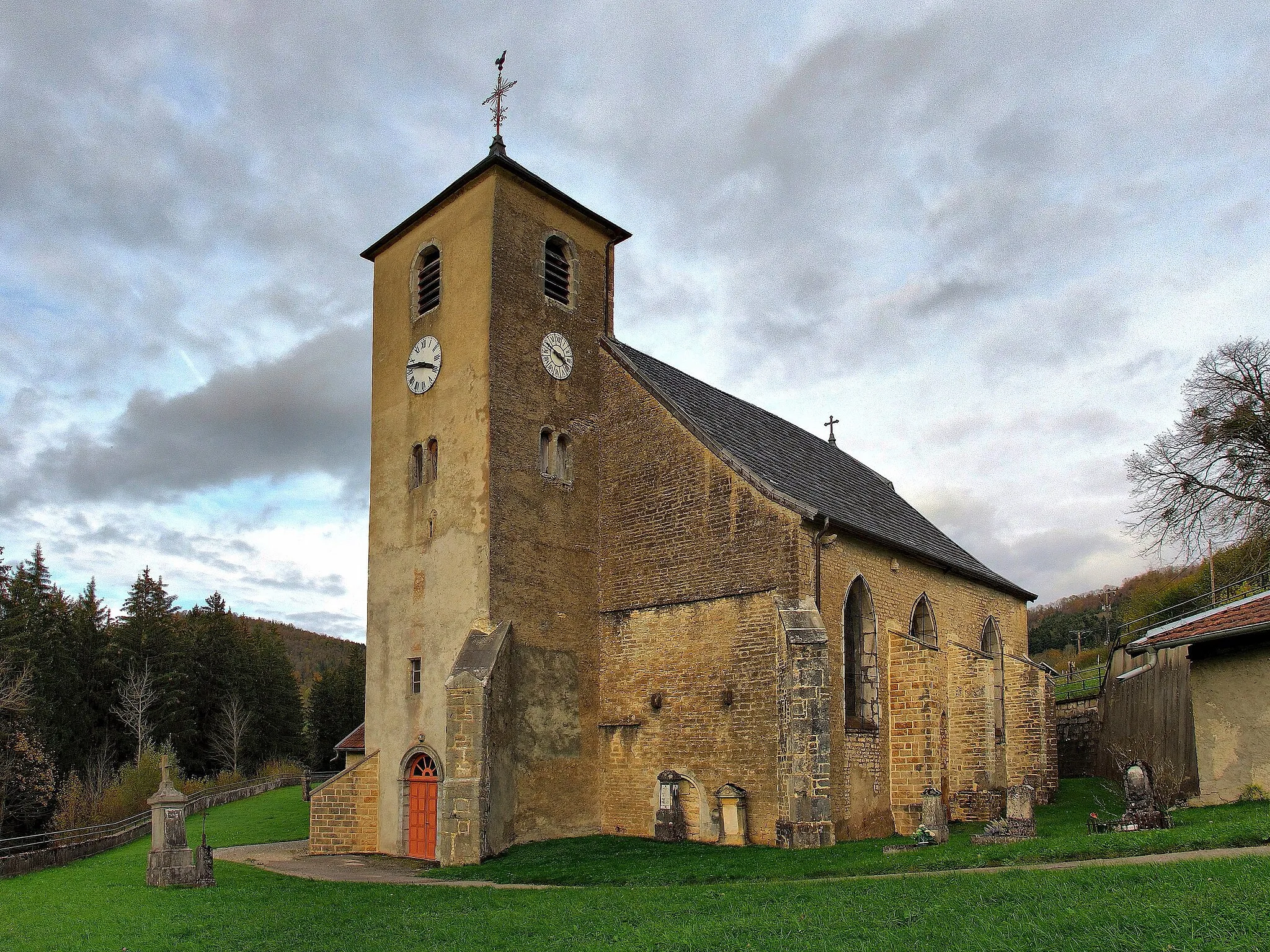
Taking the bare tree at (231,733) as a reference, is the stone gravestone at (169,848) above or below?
above

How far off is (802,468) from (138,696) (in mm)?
41834

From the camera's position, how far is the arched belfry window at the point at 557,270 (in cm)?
2291

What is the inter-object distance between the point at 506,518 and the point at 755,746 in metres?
6.90

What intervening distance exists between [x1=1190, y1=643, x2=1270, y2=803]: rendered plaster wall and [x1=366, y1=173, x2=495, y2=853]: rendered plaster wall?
1301cm

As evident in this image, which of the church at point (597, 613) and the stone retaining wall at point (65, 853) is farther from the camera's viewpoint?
the stone retaining wall at point (65, 853)

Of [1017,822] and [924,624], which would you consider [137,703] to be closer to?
[924,624]

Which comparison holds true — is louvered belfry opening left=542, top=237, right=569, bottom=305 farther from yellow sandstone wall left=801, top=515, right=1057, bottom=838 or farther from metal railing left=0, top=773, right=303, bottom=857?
metal railing left=0, top=773, right=303, bottom=857

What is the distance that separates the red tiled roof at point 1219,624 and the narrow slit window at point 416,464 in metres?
15.2

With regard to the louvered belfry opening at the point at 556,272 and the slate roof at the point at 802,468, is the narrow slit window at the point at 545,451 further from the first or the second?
the louvered belfry opening at the point at 556,272

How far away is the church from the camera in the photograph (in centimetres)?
1856

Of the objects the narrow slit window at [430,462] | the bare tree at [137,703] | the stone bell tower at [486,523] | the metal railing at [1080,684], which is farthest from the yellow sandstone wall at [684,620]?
the bare tree at [137,703]

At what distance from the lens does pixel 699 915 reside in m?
10.4

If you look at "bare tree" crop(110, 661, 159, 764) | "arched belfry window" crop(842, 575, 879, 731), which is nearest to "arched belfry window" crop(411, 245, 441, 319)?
"arched belfry window" crop(842, 575, 879, 731)

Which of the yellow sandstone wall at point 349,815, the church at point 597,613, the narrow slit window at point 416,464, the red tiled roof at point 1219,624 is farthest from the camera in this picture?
the narrow slit window at point 416,464
